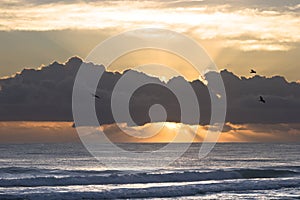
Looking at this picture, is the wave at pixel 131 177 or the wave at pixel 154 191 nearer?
the wave at pixel 154 191

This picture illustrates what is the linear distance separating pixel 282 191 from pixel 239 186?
512cm

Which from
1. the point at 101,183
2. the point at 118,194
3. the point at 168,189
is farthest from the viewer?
the point at 101,183

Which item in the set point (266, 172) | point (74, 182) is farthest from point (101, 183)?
point (266, 172)

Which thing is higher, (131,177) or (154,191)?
(131,177)

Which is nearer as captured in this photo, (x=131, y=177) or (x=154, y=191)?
(x=154, y=191)

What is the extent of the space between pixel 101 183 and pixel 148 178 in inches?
225

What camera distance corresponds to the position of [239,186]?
5362cm

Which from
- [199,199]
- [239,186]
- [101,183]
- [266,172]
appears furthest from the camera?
[266,172]

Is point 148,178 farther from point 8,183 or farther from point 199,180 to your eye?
point 8,183

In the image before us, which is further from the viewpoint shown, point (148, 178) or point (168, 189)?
point (148, 178)

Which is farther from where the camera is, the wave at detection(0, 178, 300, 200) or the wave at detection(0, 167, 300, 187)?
the wave at detection(0, 167, 300, 187)

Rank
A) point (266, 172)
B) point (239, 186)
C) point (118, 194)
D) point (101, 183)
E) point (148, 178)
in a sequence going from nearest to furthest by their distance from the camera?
point (118, 194) → point (239, 186) → point (101, 183) → point (148, 178) → point (266, 172)

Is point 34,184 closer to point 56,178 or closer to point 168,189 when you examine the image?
point 56,178

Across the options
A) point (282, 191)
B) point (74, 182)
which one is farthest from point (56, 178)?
point (282, 191)
